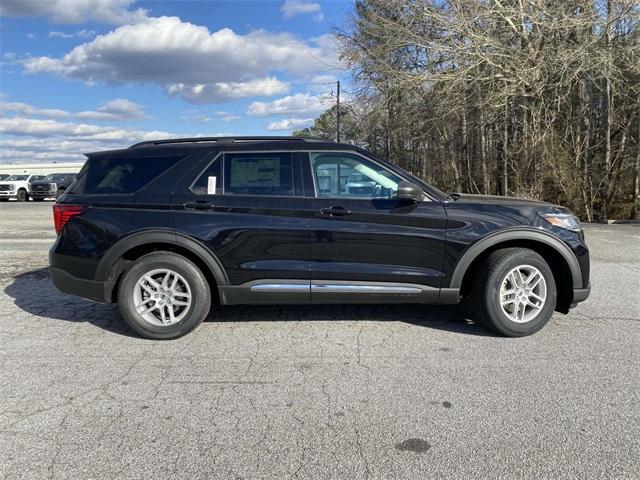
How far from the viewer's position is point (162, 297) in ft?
14.6

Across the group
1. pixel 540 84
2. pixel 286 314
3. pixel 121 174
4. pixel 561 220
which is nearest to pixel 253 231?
pixel 286 314

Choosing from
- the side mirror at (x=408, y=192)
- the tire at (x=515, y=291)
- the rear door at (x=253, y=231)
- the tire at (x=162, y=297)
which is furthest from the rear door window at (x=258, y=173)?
the tire at (x=515, y=291)

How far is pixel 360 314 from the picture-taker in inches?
204

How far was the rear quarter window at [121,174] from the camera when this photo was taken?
453 cm

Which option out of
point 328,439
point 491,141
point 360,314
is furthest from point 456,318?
point 491,141

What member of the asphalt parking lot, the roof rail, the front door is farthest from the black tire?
the front door

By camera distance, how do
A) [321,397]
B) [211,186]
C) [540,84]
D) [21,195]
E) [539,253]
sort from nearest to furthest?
[321,397], [211,186], [539,253], [540,84], [21,195]

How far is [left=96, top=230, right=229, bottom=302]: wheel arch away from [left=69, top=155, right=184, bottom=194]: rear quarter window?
0.51 m

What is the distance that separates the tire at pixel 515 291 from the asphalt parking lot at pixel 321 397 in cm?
18

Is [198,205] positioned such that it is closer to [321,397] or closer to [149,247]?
[149,247]

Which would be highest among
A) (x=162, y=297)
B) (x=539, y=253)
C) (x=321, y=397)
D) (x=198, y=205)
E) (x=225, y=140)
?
(x=225, y=140)

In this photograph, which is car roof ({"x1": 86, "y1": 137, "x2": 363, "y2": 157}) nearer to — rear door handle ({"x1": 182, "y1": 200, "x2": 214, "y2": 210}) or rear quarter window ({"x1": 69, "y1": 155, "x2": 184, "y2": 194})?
rear quarter window ({"x1": 69, "y1": 155, "x2": 184, "y2": 194})

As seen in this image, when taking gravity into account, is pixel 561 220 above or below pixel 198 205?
below

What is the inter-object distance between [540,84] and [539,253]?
1042 centimetres
